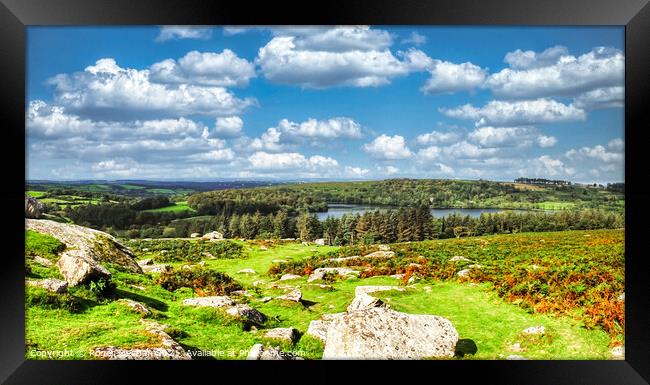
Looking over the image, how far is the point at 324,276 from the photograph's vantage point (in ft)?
28.9

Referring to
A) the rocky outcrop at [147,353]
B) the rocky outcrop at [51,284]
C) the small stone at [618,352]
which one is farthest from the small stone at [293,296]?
the small stone at [618,352]

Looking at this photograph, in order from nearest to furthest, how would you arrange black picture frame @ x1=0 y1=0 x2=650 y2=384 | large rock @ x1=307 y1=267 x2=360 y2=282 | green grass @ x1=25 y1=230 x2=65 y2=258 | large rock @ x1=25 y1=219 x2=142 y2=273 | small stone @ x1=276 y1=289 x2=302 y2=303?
black picture frame @ x1=0 y1=0 x2=650 y2=384, green grass @ x1=25 y1=230 x2=65 y2=258, large rock @ x1=25 y1=219 x2=142 y2=273, small stone @ x1=276 y1=289 x2=302 y2=303, large rock @ x1=307 y1=267 x2=360 y2=282

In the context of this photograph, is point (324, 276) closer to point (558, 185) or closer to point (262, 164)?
point (262, 164)

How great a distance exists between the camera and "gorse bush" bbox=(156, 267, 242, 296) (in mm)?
8500

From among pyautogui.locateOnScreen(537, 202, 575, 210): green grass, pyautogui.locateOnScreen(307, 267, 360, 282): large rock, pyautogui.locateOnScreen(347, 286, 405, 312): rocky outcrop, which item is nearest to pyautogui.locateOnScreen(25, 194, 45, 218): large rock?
pyautogui.locateOnScreen(307, 267, 360, 282): large rock

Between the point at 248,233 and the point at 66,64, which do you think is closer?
the point at 66,64

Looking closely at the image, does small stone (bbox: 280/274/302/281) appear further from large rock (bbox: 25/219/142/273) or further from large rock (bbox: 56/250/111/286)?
large rock (bbox: 56/250/111/286)

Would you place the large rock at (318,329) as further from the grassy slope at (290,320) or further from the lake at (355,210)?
the lake at (355,210)

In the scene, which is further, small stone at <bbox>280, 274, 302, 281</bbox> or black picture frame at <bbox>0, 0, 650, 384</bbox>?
small stone at <bbox>280, 274, 302, 281</bbox>

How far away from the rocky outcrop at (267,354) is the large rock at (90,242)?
289cm

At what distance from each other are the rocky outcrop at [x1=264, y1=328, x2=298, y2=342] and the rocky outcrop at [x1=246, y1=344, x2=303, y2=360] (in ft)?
0.71

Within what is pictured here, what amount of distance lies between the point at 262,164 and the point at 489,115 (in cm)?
462

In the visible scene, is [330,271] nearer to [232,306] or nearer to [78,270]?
[232,306]

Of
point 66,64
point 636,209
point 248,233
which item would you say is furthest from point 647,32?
point 66,64
